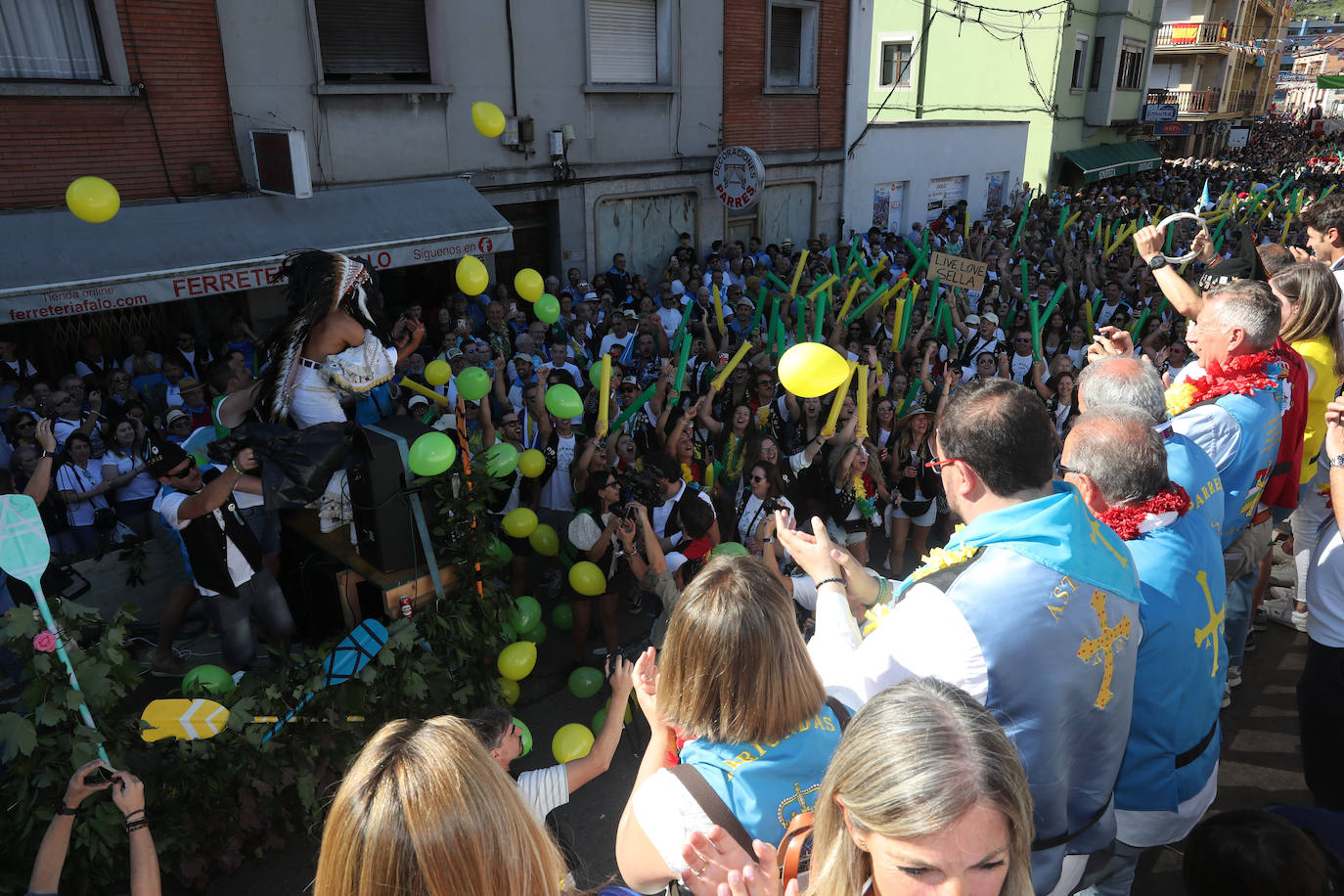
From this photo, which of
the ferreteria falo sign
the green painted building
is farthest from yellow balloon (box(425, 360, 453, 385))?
the green painted building

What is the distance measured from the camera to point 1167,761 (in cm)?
236

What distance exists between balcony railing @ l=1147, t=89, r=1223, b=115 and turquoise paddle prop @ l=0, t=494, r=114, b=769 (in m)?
41.3

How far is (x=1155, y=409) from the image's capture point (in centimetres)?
305

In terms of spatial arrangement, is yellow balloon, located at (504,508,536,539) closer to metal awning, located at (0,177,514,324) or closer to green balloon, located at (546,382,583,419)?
green balloon, located at (546,382,583,419)

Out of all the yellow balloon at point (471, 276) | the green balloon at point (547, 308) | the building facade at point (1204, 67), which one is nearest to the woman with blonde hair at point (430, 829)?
the yellow balloon at point (471, 276)

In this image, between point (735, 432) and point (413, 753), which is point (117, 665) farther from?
point (735, 432)

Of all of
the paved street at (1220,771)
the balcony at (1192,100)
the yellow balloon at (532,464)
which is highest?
the balcony at (1192,100)

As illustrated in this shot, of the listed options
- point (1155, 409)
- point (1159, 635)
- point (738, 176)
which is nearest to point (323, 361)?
point (1159, 635)

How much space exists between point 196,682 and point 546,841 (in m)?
2.48

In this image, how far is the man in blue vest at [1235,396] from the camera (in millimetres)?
3343

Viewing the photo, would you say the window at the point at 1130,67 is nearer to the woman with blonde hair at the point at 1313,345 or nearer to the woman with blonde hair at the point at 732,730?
the woman with blonde hair at the point at 1313,345

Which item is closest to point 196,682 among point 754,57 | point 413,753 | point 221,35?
point 413,753

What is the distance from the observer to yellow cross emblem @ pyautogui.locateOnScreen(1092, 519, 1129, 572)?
6.68 ft

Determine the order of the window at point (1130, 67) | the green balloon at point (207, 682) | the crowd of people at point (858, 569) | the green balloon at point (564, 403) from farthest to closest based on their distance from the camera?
the window at point (1130, 67)
the green balloon at point (564, 403)
the green balloon at point (207, 682)
the crowd of people at point (858, 569)
